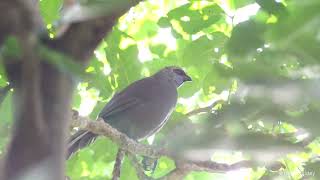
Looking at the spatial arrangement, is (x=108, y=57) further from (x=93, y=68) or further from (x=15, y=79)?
(x=15, y=79)

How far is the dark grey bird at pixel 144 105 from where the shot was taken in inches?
175

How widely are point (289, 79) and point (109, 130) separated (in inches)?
90.7

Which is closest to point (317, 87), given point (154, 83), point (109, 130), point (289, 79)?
point (289, 79)

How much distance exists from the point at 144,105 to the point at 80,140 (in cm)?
124

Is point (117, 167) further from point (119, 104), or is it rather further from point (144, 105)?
point (144, 105)

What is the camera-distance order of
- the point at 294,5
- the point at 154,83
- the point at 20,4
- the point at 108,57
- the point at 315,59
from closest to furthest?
1. the point at 20,4
2. the point at 294,5
3. the point at 315,59
4. the point at 108,57
5. the point at 154,83

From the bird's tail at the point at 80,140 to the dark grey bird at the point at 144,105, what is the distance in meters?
0.41

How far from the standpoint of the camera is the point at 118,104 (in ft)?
14.8

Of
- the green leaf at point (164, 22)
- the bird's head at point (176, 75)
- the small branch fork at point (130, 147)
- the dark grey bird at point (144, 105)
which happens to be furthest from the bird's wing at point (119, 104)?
the green leaf at point (164, 22)

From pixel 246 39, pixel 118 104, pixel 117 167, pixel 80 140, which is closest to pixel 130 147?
pixel 117 167

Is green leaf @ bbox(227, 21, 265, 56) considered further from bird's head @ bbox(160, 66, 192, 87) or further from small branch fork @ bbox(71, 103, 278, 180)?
bird's head @ bbox(160, 66, 192, 87)

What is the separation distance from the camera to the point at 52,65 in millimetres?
747

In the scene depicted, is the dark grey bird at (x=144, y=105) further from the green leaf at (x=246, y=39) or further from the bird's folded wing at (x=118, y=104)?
the green leaf at (x=246, y=39)

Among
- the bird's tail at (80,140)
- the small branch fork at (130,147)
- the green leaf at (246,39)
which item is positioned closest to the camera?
the green leaf at (246,39)
